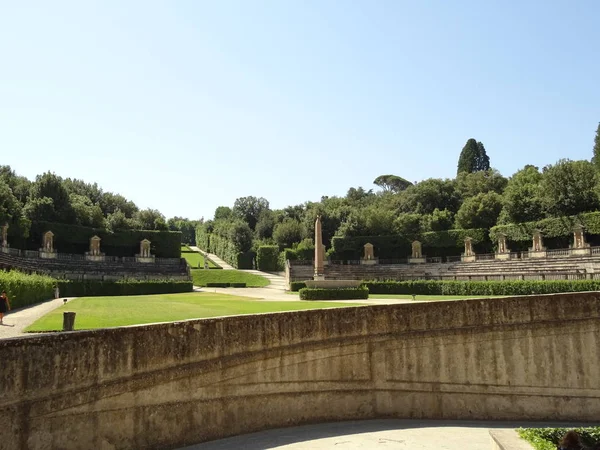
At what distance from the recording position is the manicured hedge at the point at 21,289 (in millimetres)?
23859

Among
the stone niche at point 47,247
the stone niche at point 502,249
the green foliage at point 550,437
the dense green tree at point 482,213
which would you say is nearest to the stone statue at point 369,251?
the dense green tree at point 482,213

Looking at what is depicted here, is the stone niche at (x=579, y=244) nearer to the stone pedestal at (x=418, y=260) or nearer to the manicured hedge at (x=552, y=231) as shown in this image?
the manicured hedge at (x=552, y=231)

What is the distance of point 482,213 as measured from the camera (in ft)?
218

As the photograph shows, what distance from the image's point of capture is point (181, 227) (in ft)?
512

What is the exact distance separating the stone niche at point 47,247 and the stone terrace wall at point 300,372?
5115 cm

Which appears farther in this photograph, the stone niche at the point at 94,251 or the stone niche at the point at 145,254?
the stone niche at the point at 145,254

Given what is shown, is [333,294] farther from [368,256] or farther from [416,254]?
[416,254]

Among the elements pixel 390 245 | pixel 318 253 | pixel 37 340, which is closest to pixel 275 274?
pixel 390 245

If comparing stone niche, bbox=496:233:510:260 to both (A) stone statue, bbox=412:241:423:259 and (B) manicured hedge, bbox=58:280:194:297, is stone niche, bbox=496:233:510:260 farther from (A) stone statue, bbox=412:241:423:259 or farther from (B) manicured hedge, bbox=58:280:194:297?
(B) manicured hedge, bbox=58:280:194:297

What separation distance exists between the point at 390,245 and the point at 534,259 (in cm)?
2071

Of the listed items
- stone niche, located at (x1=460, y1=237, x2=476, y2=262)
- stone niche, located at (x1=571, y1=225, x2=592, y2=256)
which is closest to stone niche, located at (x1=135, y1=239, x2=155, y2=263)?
stone niche, located at (x1=460, y1=237, x2=476, y2=262)

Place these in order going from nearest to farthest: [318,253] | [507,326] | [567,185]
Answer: [507,326] → [318,253] → [567,185]

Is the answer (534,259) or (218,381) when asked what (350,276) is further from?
(218,381)

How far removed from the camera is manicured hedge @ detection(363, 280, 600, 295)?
3172 cm
